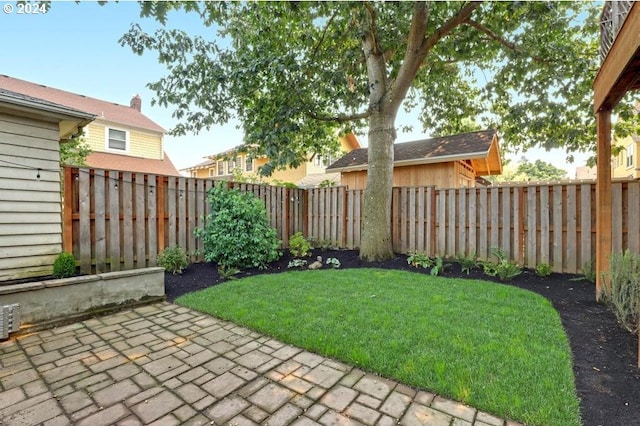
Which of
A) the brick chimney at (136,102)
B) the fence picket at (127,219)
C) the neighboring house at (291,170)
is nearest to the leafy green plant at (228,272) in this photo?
the fence picket at (127,219)

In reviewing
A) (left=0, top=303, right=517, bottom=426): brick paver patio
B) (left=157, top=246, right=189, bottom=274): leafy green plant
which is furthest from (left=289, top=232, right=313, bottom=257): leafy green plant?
(left=0, top=303, right=517, bottom=426): brick paver patio

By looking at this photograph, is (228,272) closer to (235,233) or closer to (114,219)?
(235,233)

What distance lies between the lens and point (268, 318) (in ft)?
10.9

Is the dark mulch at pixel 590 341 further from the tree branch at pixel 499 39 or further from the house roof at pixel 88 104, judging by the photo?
the house roof at pixel 88 104

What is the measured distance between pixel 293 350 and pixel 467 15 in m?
7.37

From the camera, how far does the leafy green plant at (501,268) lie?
4965 millimetres

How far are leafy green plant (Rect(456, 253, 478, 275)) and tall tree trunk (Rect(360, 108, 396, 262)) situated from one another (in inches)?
57.3

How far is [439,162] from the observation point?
32.0 ft

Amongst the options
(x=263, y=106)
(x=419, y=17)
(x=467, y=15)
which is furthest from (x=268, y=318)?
(x=467, y=15)

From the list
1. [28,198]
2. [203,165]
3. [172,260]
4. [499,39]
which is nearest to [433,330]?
[172,260]

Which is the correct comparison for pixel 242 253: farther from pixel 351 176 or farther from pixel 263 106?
pixel 351 176

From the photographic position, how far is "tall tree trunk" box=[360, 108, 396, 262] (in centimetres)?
661

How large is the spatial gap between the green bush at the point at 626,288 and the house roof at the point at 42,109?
7.33m

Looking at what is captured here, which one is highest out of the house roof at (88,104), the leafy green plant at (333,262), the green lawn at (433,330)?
the house roof at (88,104)
